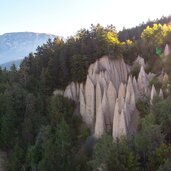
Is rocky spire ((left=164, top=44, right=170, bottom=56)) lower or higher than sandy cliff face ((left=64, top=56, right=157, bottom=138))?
higher

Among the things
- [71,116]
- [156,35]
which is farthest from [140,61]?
[71,116]

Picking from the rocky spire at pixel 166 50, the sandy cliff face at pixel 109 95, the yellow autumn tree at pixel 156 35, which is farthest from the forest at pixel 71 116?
the sandy cliff face at pixel 109 95

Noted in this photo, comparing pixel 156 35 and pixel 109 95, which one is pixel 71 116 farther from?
pixel 156 35

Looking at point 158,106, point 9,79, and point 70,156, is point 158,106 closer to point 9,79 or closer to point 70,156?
point 70,156

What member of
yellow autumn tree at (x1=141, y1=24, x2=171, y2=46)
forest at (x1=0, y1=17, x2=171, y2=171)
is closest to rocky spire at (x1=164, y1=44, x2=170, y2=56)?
forest at (x1=0, y1=17, x2=171, y2=171)

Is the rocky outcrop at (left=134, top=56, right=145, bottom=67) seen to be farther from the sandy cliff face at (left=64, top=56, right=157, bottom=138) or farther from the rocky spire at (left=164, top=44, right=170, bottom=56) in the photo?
the rocky spire at (left=164, top=44, right=170, bottom=56)

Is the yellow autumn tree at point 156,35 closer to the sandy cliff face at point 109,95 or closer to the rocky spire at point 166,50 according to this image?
the rocky spire at point 166,50

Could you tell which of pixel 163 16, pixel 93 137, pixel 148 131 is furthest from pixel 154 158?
pixel 163 16
